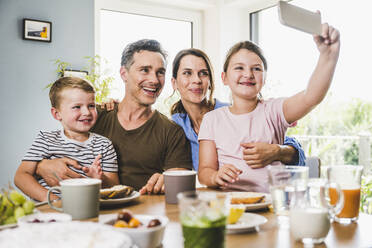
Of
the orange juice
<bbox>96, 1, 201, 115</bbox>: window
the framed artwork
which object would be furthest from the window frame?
the orange juice

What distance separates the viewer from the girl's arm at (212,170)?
4.39 feet

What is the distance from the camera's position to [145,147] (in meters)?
1.89

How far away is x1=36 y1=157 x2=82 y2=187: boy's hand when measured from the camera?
1519mm

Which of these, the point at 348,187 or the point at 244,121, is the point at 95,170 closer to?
the point at 244,121

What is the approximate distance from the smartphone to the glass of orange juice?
40 centimetres

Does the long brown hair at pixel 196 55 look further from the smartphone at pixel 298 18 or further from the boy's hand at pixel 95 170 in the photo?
the smartphone at pixel 298 18

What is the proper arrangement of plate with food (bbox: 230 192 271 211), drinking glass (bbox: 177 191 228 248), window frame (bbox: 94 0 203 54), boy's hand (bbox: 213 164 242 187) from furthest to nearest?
window frame (bbox: 94 0 203 54) → boy's hand (bbox: 213 164 242 187) → plate with food (bbox: 230 192 271 211) → drinking glass (bbox: 177 191 228 248)

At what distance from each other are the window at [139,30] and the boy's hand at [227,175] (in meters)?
2.16

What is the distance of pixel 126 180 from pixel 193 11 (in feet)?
8.95

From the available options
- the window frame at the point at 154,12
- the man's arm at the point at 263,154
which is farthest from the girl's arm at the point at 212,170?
the window frame at the point at 154,12

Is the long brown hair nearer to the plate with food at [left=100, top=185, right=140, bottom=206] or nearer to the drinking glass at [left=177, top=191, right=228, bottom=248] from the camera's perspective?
the plate with food at [left=100, top=185, right=140, bottom=206]

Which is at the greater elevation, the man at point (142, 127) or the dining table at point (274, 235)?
the man at point (142, 127)

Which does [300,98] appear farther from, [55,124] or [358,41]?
[55,124]

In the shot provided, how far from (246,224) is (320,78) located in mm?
727
